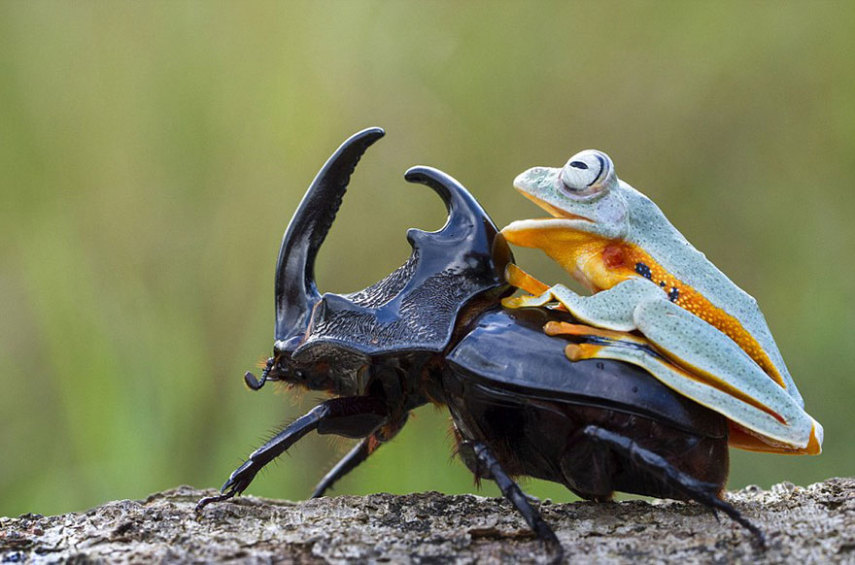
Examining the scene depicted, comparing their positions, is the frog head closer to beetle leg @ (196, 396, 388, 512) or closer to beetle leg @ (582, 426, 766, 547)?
beetle leg @ (582, 426, 766, 547)

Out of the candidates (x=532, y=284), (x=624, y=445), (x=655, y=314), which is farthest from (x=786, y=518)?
(x=532, y=284)

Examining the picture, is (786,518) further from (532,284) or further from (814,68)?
(814,68)

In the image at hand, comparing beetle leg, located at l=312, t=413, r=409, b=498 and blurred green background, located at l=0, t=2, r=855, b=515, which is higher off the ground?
blurred green background, located at l=0, t=2, r=855, b=515

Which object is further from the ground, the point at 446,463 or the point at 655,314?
the point at 655,314

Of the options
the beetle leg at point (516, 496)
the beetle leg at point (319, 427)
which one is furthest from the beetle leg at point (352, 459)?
the beetle leg at point (516, 496)

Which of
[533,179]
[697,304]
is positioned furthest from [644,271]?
[533,179]

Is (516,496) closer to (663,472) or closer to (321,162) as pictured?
(663,472)

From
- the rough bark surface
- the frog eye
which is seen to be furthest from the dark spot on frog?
the rough bark surface
